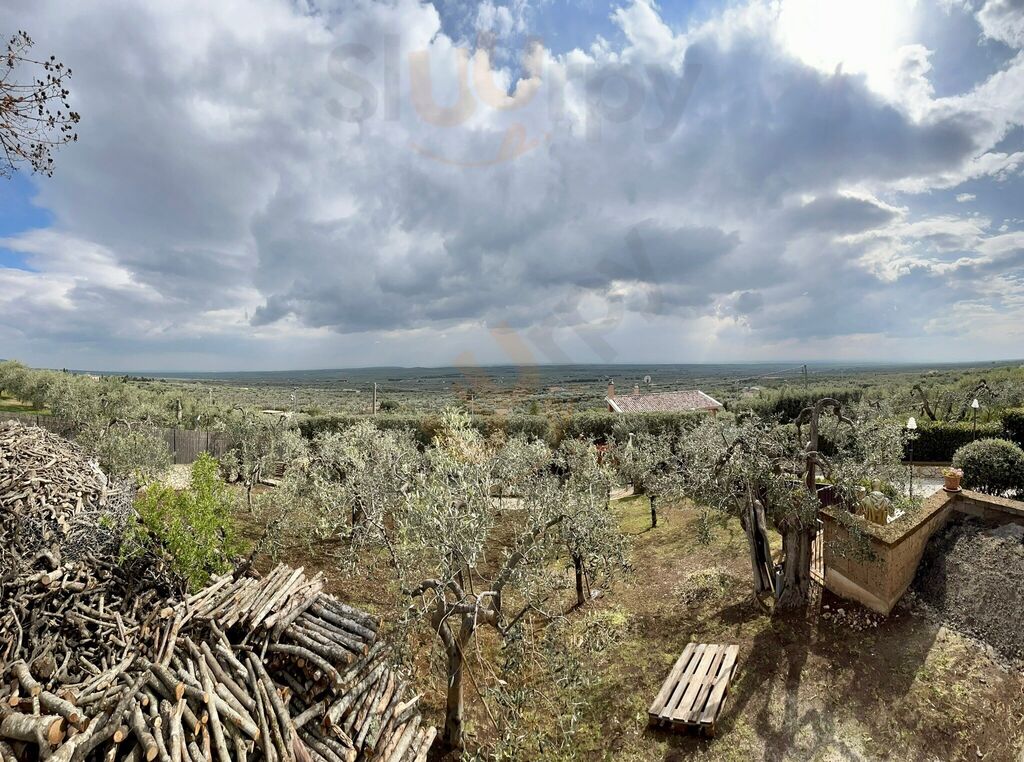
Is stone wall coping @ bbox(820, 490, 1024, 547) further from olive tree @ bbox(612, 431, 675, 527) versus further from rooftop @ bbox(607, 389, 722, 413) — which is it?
rooftop @ bbox(607, 389, 722, 413)

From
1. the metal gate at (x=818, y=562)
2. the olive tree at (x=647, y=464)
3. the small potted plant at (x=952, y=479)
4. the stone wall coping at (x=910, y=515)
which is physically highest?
the small potted plant at (x=952, y=479)

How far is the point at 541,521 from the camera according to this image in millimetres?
8547

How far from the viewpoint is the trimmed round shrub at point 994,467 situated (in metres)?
17.2

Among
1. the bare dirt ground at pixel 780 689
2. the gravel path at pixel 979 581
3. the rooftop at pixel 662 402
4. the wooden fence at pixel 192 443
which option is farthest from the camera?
the rooftop at pixel 662 402

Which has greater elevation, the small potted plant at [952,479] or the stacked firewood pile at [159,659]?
the small potted plant at [952,479]

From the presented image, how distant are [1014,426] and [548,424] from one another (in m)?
24.1

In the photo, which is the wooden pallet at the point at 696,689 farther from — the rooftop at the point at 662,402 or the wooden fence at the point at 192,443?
the rooftop at the point at 662,402

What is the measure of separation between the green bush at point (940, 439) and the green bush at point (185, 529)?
103ft

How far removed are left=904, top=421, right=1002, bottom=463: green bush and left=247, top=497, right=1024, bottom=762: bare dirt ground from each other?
65.6ft

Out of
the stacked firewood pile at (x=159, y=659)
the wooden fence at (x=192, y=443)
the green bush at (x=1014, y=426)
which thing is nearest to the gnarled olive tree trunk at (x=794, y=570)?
the stacked firewood pile at (x=159, y=659)

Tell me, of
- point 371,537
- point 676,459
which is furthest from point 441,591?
point 676,459

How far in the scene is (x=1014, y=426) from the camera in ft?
81.4

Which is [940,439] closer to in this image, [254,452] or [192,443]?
[254,452]

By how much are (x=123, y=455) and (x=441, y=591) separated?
13460 millimetres
